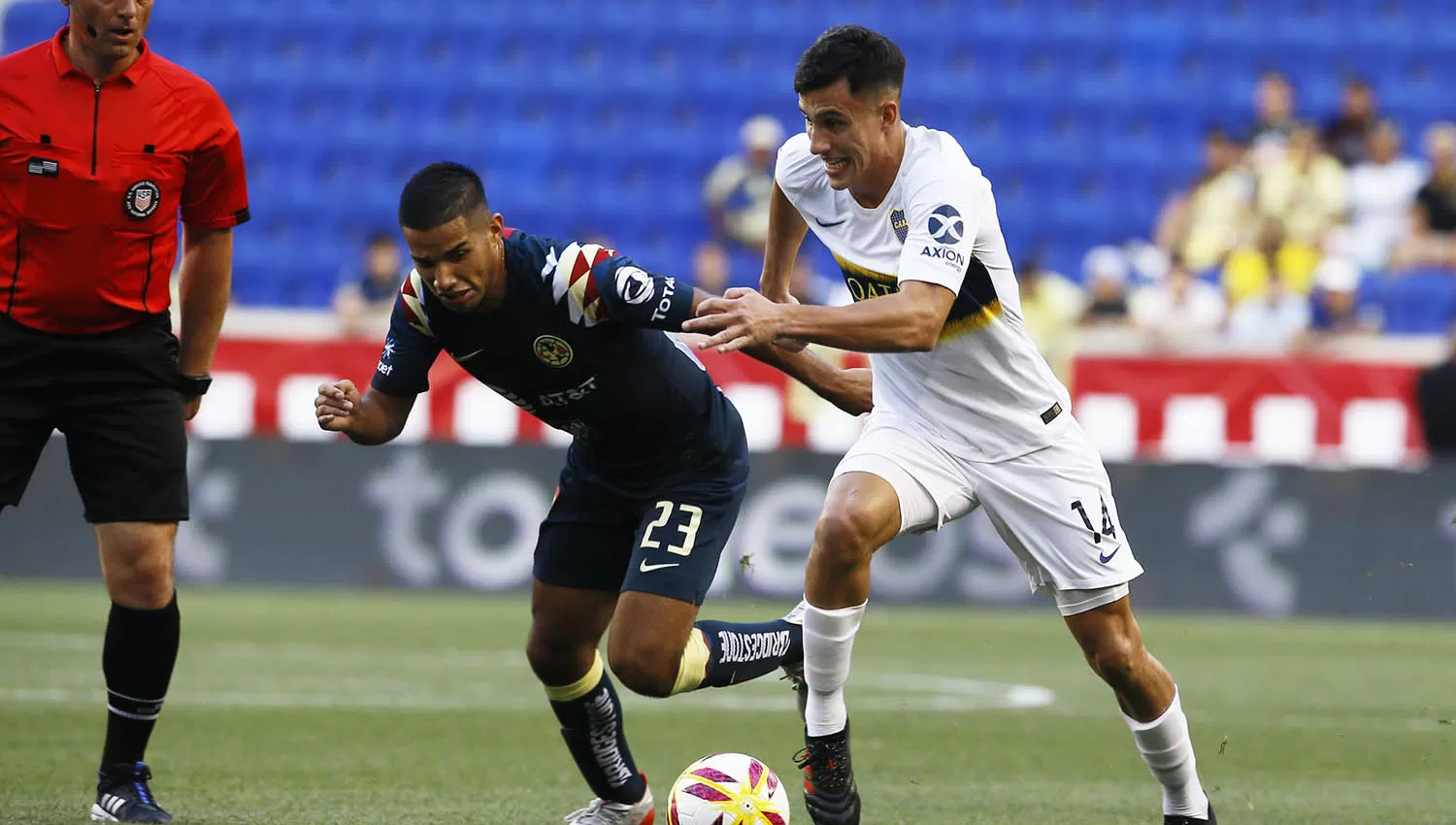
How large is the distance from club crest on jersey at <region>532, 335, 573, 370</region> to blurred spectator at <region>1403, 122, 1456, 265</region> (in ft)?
38.4

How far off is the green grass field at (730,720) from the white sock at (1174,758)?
1.89 ft

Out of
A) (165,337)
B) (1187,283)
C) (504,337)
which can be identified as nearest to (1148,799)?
(504,337)

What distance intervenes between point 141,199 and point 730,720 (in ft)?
13.2

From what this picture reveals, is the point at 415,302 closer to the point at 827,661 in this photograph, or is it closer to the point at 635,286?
the point at 635,286

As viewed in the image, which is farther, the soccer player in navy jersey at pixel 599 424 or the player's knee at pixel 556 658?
the player's knee at pixel 556 658

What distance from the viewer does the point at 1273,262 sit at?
15.5 meters

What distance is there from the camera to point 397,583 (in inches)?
520

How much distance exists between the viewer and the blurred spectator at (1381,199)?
15.9m

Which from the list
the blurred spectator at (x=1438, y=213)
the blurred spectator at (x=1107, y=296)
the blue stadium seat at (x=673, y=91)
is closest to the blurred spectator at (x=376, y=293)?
the blue stadium seat at (x=673, y=91)

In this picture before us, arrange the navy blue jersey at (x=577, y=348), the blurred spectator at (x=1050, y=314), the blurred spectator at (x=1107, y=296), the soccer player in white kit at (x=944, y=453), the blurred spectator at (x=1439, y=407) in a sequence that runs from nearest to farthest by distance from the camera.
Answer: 1. the soccer player in white kit at (x=944, y=453)
2. the navy blue jersey at (x=577, y=348)
3. the blurred spectator at (x=1439, y=407)
4. the blurred spectator at (x=1050, y=314)
5. the blurred spectator at (x=1107, y=296)

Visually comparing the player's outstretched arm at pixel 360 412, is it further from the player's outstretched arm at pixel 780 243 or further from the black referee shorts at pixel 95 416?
the player's outstretched arm at pixel 780 243

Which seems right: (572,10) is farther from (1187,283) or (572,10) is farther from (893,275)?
(893,275)

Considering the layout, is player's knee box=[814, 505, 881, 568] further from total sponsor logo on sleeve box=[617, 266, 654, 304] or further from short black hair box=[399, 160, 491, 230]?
short black hair box=[399, 160, 491, 230]

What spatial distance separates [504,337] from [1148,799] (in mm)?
2757
